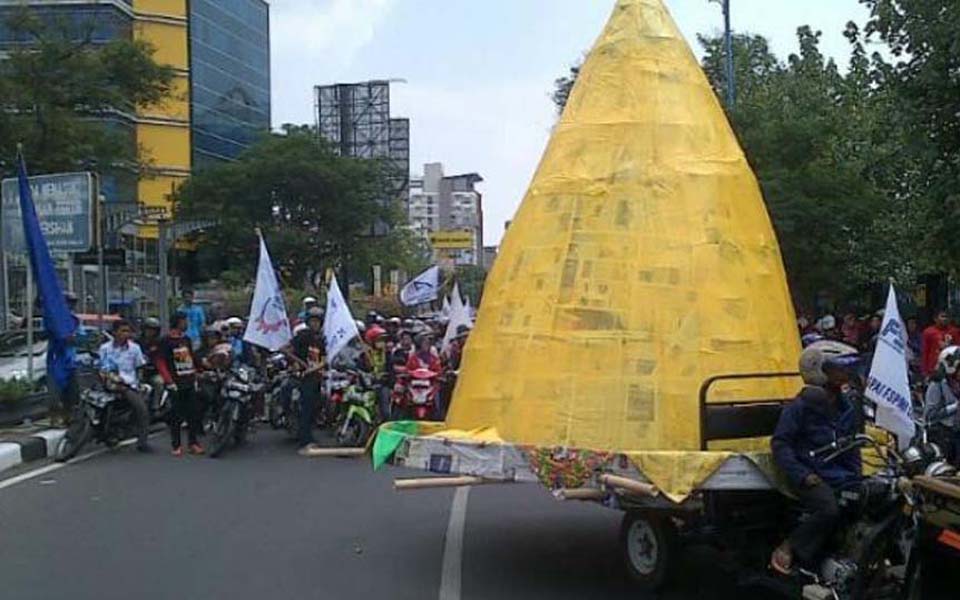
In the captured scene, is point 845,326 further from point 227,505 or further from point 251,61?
point 251,61

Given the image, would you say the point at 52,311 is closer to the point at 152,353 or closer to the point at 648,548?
the point at 152,353

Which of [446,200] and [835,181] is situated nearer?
[835,181]

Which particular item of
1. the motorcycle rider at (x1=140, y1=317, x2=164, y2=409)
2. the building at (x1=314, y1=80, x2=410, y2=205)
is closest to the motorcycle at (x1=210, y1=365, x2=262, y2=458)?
the motorcycle rider at (x1=140, y1=317, x2=164, y2=409)

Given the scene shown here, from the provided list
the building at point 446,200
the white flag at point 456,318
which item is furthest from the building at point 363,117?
the white flag at point 456,318

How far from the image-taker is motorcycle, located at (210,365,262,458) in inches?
580

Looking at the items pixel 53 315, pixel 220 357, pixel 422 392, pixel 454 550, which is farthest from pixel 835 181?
pixel 454 550

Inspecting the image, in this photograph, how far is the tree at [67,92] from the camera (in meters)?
Answer: 23.0

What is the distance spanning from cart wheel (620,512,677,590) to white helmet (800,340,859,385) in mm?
1469

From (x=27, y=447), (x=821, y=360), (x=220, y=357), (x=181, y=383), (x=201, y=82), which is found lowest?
(x=27, y=447)

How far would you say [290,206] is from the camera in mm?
44812

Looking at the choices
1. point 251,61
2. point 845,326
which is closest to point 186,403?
point 845,326

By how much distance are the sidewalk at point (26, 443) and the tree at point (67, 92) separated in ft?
27.6

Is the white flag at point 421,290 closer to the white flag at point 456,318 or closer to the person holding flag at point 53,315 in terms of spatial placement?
the white flag at point 456,318

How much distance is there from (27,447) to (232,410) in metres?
2.23
